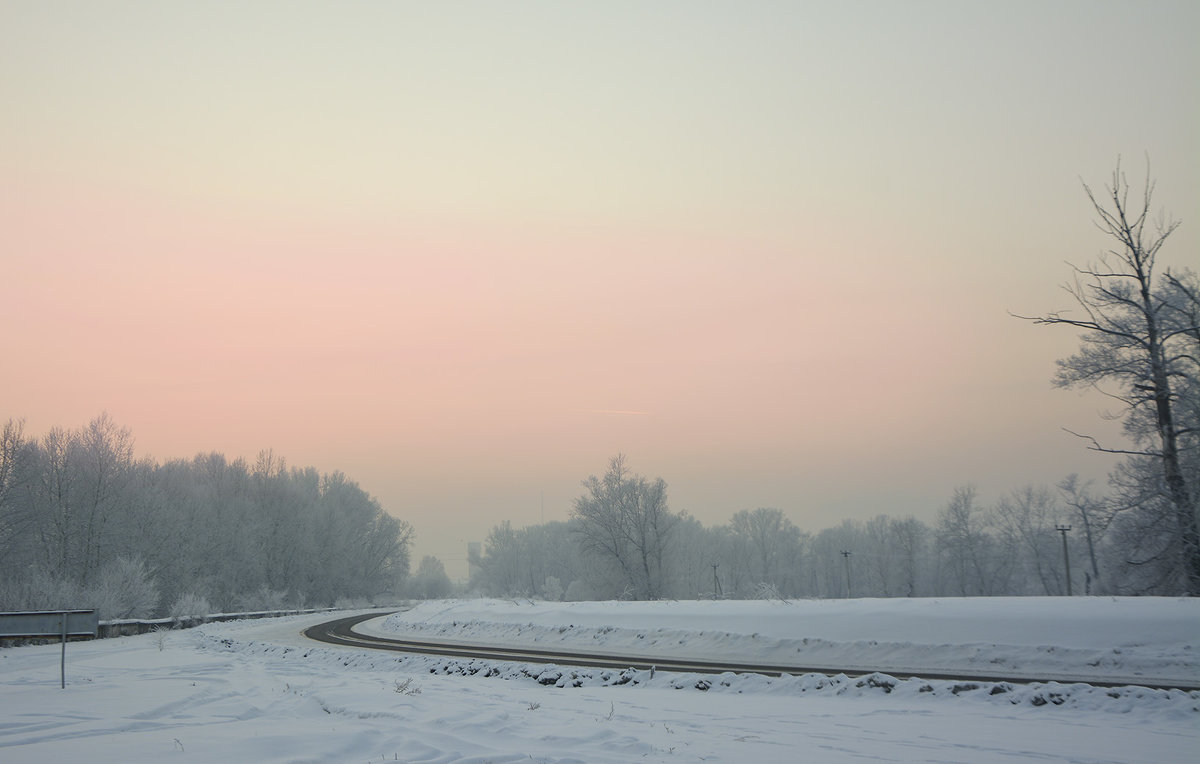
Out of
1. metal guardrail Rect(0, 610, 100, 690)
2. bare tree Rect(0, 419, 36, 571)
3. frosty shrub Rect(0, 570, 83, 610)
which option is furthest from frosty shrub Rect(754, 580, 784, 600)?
bare tree Rect(0, 419, 36, 571)

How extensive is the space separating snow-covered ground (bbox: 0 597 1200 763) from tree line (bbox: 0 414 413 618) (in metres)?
26.0

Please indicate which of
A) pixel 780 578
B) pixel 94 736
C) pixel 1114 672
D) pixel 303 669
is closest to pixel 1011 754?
pixel 1114 672

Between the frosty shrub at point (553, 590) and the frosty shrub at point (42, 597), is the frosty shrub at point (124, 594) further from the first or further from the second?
the frosty shrub at point (553, 590)

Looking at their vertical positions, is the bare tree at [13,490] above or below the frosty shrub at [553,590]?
above

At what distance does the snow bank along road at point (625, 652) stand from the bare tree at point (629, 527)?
3933 cm

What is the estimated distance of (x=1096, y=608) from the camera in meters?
17.0

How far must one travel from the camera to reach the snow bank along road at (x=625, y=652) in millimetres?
13906

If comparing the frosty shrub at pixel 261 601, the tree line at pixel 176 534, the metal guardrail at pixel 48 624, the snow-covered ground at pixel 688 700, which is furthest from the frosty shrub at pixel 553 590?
the metal guardrail at pixel 48 624

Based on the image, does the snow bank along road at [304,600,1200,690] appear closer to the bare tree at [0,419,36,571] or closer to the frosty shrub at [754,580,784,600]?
the frosty shrub at [754,580,784,600]

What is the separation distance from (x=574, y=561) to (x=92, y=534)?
3229 inches

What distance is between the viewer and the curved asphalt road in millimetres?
13195

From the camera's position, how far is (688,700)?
40.6 feet

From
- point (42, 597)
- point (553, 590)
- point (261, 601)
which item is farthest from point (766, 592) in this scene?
point (553, 590)

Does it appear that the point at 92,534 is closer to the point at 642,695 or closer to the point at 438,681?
the point at 438,681
